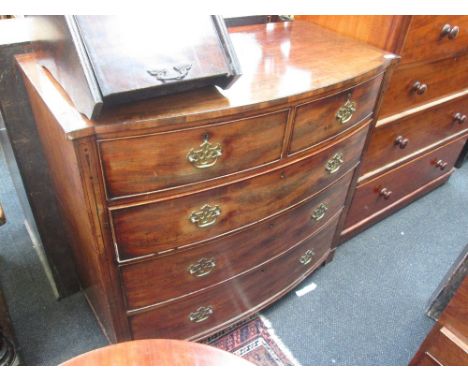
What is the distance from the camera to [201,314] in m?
1.22

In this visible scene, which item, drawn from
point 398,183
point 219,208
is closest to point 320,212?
point 219,208

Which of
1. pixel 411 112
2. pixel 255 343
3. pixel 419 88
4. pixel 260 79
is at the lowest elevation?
pixel 255 343

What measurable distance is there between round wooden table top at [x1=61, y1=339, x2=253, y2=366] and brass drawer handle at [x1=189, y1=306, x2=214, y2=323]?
539mm

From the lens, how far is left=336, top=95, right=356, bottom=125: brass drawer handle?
106 cm

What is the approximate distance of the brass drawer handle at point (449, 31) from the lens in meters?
1.33

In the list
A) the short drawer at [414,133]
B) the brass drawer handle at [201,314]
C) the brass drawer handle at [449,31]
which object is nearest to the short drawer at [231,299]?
the brass drawer handle at [201,314]

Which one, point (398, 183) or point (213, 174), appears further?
point (398, 183)

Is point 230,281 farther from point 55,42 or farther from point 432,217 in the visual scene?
point 432,217

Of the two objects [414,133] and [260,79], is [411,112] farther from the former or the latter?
[260,79]

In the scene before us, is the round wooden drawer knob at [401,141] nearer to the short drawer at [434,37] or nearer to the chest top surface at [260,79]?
the short drawer at [434,37]

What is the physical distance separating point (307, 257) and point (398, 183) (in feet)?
2.31
